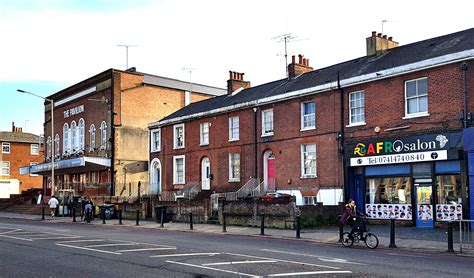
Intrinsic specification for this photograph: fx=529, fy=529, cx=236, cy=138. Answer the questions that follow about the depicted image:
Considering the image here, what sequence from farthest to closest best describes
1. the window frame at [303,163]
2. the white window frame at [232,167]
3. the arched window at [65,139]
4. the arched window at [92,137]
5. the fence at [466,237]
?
the arched window at [65,139] → the arched window at [92,137] → the white window frame at [232,167] → the window frame at [303,163] → the fence at [466,237]

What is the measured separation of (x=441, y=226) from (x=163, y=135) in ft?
76.3

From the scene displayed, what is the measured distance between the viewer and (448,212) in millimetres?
22625

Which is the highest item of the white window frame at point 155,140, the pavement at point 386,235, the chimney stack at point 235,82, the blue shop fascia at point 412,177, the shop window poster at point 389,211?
the chimney stack at point 235,82

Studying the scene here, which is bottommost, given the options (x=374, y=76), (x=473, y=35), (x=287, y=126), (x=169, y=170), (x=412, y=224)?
(x=412, y=224)

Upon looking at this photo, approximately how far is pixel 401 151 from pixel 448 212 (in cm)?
334

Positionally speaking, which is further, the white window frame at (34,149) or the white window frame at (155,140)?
the white window frame at (34,149)

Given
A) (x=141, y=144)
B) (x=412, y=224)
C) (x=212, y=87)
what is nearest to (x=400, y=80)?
(x=412, y=224)

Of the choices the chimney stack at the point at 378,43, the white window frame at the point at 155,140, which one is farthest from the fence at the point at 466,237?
the white window frame at the point at 155,140

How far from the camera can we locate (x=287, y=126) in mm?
30188

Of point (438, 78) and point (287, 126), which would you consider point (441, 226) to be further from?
point (287, 126)

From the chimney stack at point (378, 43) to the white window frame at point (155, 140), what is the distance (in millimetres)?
18345

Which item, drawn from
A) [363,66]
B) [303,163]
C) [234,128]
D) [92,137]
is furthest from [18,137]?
[363,66]

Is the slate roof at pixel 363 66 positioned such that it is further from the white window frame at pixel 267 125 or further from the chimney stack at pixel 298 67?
the white window frame at pixel 267 125

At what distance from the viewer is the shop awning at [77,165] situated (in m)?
44.1
